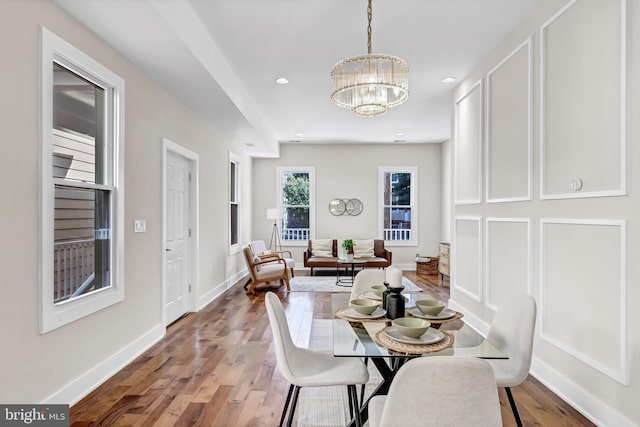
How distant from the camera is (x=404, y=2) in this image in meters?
2.85

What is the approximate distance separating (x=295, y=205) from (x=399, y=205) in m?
2.40

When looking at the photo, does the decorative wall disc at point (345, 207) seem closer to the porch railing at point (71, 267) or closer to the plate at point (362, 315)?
the porch railing at point (71, 267)

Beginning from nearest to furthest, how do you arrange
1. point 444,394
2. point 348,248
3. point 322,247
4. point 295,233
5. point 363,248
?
point 444,394 < point 348,248 < point 363,248 < point 322,247 < point 295,233

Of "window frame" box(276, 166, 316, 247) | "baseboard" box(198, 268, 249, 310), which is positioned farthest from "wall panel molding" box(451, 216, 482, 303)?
"window frame" box(276, 166, 316, 247)

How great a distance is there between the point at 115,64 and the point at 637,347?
13.1ft

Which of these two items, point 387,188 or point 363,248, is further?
point 387,188

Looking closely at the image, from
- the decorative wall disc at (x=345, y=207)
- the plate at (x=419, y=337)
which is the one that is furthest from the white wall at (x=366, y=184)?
the plate at (x=419, y=337)

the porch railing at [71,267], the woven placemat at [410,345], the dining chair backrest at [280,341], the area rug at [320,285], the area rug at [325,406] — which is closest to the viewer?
the woven placemat at [410,345]

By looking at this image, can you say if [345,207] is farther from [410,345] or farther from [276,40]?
[410,345]

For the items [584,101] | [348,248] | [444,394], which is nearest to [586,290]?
[584,101]

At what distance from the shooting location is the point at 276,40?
11.4 feet

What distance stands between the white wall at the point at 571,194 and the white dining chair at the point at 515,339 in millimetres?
607

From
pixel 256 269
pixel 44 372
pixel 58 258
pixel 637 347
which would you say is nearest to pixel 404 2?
pixel 637 347

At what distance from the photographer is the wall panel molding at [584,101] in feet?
7.03
